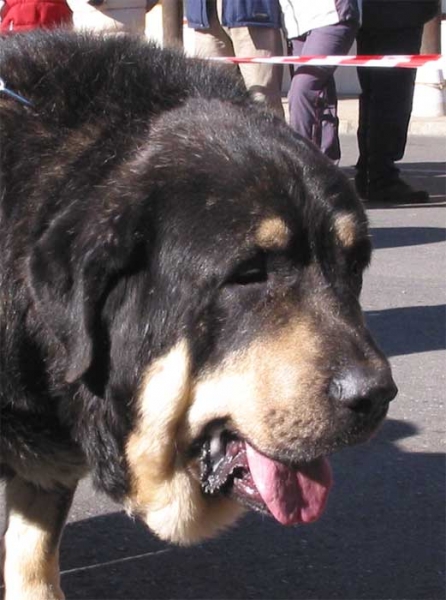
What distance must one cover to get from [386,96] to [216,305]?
22.2 feet

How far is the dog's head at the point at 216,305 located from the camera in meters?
2.79

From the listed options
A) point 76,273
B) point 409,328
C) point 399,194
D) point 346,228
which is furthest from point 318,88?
point 76,273

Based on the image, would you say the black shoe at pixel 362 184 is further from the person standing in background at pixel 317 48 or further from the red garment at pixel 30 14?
the red garment at pixel 30 14

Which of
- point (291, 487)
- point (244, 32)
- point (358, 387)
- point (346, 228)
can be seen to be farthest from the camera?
point (244, 32)

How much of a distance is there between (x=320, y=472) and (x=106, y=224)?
33.6 inches

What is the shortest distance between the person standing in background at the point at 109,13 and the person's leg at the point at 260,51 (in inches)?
46.6

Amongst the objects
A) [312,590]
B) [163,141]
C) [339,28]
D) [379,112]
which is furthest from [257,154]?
[379,112]

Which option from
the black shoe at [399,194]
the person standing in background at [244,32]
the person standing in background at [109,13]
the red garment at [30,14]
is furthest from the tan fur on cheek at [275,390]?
the black shoe at [399,194]

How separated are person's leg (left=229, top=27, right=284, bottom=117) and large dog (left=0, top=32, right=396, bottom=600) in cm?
428

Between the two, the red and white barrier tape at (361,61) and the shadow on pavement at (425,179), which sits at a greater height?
the red and white barrier tape at (361,61)

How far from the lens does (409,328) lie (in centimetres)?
Answer: 620

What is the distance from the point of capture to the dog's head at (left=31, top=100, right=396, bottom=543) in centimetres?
279

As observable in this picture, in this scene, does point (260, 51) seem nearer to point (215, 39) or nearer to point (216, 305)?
point (215, 39)

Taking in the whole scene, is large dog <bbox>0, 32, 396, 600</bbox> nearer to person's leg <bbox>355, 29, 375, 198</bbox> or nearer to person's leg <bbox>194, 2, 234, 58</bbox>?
person's leg <bbox>194, 2, 234, 58</bbox>
